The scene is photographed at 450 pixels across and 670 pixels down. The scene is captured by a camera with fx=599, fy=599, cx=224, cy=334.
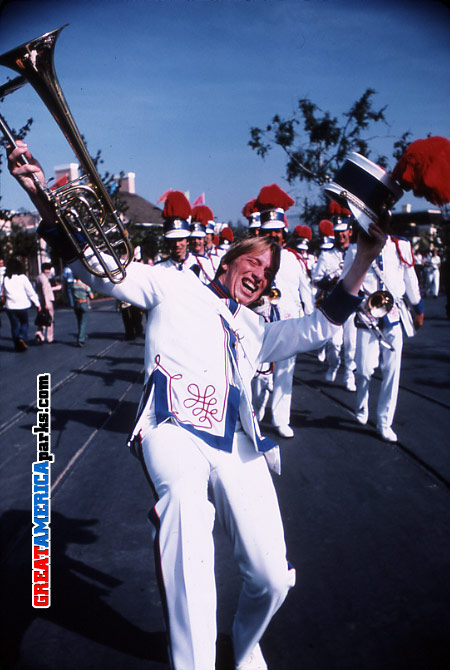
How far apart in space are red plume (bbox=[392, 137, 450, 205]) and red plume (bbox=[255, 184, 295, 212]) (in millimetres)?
4089

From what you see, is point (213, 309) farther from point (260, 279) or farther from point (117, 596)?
point (117, 596)

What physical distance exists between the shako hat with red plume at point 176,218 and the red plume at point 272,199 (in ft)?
3.72

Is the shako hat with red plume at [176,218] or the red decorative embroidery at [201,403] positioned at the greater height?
the shako hat with red plume at [176,218]

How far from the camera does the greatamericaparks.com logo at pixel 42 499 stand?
8.09ft

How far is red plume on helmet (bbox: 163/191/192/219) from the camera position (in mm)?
7089

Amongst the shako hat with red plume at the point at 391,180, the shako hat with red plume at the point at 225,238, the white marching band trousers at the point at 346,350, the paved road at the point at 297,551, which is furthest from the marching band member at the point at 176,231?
the shako hat with red plume at the point at 225,238

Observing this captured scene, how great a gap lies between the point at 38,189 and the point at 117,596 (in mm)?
2075

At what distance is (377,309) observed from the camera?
5.63 m

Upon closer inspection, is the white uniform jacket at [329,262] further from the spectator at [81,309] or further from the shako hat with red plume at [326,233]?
the spectator at [81,309]

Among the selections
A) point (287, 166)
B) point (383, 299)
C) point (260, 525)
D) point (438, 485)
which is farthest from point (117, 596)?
point (383, 299)

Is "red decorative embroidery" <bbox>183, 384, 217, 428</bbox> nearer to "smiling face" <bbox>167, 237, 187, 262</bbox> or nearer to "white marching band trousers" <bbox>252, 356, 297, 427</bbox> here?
"white marching band trousers" <bbox>252, 356, 297, 427</bbox>

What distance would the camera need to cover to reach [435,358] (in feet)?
34.4

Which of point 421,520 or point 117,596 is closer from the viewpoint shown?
point 117,596

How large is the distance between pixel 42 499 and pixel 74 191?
1.31 metres
